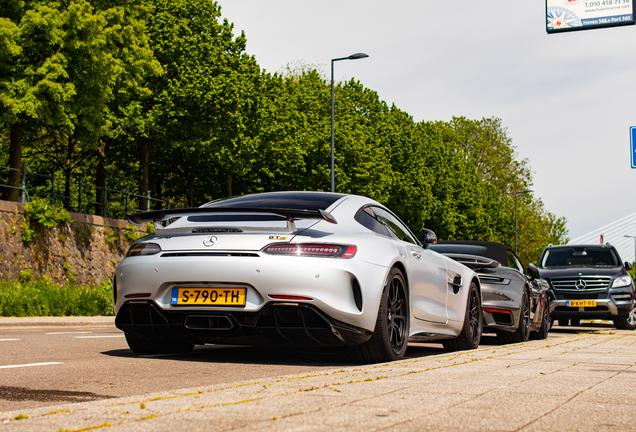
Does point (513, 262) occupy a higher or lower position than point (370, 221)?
lower

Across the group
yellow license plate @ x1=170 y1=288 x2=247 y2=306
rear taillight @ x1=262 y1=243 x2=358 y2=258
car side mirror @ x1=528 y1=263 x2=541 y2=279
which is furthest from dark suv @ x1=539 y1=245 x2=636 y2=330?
yellow license plate @ x1=170 y1=288 x2=247 y2=306

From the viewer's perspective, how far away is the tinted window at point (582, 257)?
61.3 feet

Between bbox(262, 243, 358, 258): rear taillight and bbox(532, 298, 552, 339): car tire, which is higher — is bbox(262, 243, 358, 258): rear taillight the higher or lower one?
the higher one

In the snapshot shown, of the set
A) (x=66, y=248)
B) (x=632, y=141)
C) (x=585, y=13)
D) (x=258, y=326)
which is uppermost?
(x=585, y=13)

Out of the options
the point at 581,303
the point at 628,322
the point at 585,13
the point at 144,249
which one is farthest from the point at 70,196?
the point at 144,249

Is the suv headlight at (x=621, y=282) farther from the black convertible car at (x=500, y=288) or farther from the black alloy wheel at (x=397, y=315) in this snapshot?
the black alloy wheel at (x=397, y=315)

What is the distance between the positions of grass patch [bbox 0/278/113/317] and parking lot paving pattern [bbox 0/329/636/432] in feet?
44.4

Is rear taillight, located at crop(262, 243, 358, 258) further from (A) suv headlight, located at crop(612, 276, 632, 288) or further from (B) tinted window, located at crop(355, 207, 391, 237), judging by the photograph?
(A) suv headlight, located at crop(612, 276, 632, 288)

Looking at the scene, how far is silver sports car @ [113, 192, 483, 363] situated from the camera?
19.9ft

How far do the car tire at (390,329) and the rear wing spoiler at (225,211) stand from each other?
808mm

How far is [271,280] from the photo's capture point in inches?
238

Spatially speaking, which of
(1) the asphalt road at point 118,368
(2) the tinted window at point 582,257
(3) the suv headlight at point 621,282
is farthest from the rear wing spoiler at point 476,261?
(2) the tinted window at point 582,257

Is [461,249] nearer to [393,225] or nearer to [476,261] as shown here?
[476,261]

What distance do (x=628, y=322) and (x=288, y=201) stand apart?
44.9 feet
